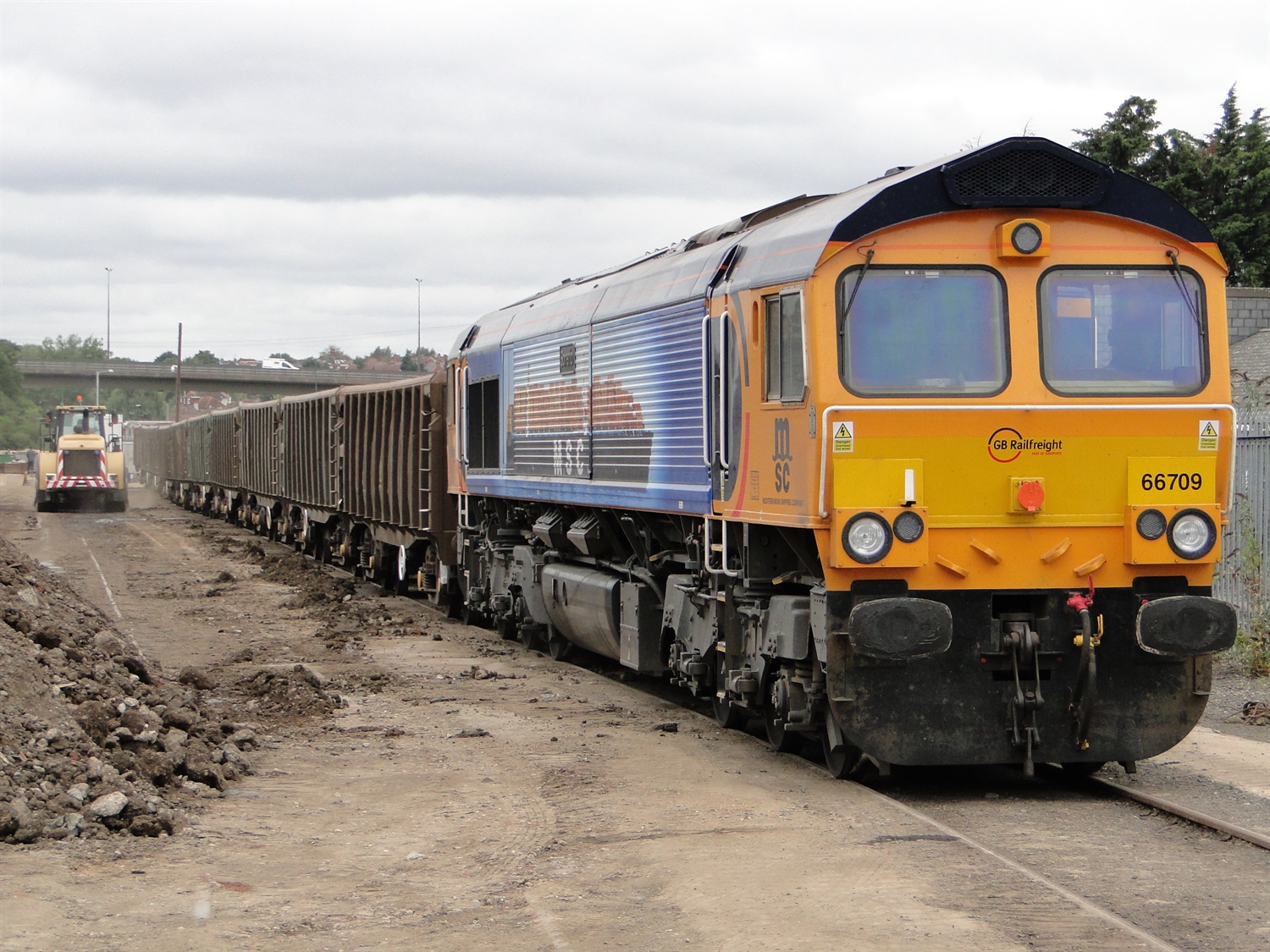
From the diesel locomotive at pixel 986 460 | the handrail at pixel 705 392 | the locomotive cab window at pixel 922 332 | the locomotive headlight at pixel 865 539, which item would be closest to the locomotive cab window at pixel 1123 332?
the diesel locomotive at pixel 986 460

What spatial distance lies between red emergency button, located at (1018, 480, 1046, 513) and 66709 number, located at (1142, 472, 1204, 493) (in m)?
0.65

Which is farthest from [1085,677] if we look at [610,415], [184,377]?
[184,377]

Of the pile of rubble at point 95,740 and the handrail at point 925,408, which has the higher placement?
the handrail at point 925,408

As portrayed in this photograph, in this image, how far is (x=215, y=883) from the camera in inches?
278

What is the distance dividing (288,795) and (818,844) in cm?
321

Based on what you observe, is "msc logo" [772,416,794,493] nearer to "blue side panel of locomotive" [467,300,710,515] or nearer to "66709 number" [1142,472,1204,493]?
"blue side panel of locomotive" [467,300,710,515]

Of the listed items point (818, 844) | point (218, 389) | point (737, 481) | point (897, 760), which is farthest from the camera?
point (218, 389)

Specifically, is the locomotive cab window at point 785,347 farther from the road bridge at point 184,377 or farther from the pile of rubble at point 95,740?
the road bridge at point 184,377

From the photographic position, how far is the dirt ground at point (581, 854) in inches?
248

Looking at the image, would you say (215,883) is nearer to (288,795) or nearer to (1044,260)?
(288,795)

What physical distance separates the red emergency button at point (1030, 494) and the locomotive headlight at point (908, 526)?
0.58 meters

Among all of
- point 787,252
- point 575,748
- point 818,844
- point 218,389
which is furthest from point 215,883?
point 218,389

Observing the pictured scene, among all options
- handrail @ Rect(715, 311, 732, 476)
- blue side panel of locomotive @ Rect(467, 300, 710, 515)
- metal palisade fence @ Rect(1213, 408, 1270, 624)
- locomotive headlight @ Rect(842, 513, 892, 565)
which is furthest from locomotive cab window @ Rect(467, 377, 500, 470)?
locomotive headlight @ Rect(842, 513, 892, 565)

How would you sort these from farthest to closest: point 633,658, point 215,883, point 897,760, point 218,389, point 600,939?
point 218,389 → point 633,658 → point 897,760 → point 215,883 → point 600,939
